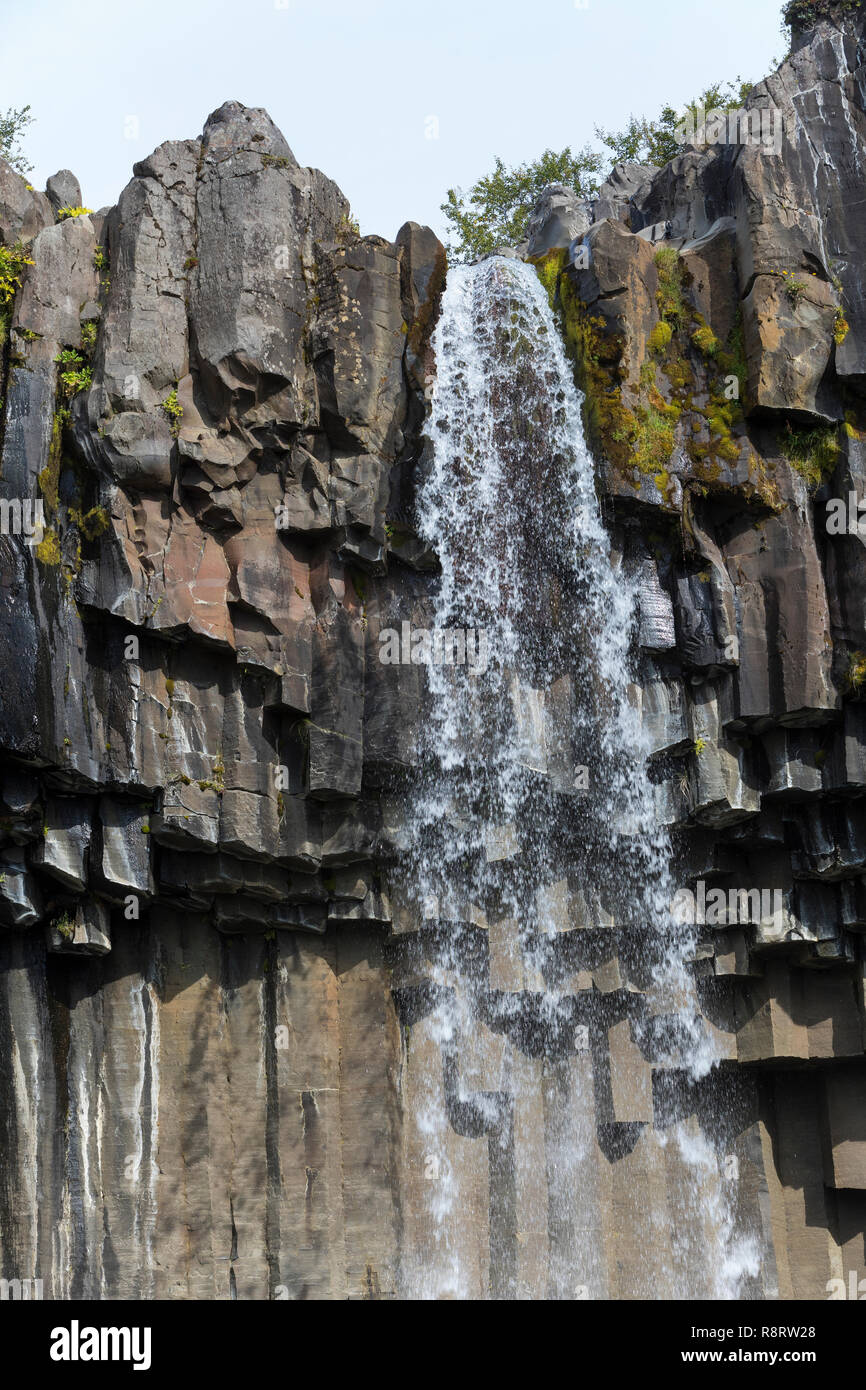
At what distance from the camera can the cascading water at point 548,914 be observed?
642 inches

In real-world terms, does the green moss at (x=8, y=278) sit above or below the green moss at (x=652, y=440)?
above

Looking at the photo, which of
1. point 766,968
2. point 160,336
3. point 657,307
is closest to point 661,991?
point 766,968

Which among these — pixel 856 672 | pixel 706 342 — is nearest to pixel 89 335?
pixel 706 342

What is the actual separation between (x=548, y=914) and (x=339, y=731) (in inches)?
139

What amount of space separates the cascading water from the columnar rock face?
0.10 metres

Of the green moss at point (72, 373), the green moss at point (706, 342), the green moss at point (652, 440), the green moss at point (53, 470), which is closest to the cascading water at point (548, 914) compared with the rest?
the green moss at point (652, 440)

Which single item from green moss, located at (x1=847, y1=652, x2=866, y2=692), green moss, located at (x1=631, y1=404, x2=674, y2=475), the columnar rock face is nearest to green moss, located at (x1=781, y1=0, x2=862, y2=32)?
the columnar rock face

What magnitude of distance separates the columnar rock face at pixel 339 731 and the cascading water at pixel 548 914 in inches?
3.8

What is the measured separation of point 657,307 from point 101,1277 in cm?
1262

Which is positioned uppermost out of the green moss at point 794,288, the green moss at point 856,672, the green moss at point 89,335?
the green moss at point 794,288

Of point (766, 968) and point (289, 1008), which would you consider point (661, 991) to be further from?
point (289, 1008)

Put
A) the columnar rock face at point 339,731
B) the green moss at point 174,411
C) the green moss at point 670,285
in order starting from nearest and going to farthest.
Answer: the columnar rock face at point 339,731
the green moss at point 174,411
the green moss at point 670,285

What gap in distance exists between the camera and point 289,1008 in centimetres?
1574

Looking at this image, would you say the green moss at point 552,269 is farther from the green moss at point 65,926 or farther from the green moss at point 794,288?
the green moss at point 65,926
